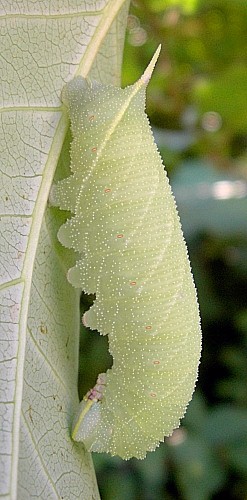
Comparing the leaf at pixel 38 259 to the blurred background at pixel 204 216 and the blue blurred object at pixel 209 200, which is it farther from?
the blue blurred object at pixel 209 200

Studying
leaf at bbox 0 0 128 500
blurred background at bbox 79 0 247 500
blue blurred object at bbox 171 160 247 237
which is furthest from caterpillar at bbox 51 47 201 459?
blue blurred object at bbox 171 160 247 237

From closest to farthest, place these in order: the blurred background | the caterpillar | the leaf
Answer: the leaf → the caterpillar → the blurred background

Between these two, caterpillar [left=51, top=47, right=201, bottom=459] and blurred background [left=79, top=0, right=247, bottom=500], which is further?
blurred background [left=79, top=0, right=247, bottom=500]

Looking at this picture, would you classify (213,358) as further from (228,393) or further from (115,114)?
(115,114)

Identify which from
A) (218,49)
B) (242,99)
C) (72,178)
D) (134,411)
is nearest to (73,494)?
(134,411)

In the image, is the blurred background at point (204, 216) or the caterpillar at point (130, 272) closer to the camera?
the caterpillar at point (130, 272)

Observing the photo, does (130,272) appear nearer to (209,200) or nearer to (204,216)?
(204,216)

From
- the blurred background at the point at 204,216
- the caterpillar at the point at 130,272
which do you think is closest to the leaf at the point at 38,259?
the caterpillar at the point at 130,272

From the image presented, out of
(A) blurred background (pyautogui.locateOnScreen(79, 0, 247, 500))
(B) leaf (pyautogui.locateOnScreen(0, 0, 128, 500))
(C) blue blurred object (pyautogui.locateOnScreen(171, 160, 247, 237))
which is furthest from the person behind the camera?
(C) blue blurred object (pyautogui.locateOnScreen(171, 160, 247, 237))

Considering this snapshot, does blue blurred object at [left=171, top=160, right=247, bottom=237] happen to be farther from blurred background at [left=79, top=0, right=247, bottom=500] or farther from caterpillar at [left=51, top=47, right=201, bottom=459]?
caterpillar at [left=51, top=47, right=201, bottom=459]
